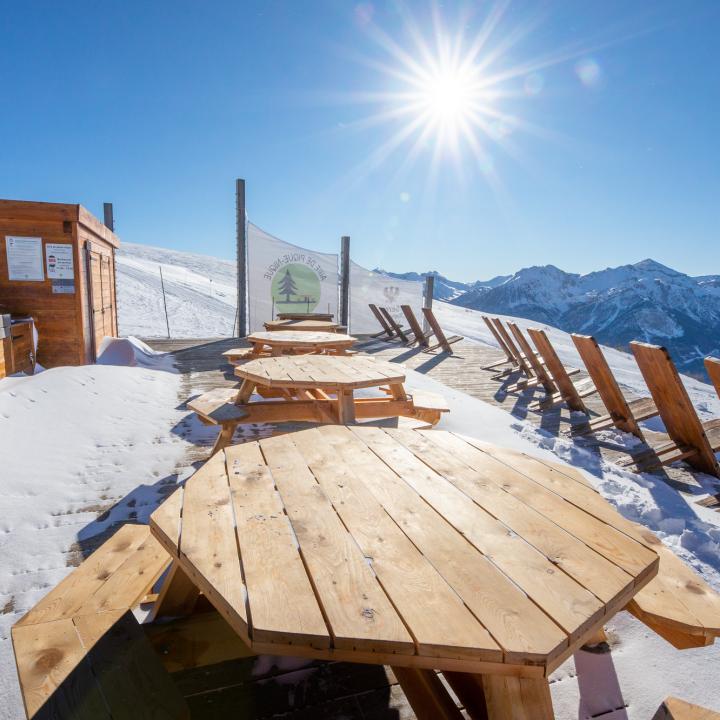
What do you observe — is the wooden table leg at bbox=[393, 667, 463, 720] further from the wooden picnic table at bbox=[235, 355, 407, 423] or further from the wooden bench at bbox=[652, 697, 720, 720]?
the wooden picnic table at bbox=[235, 355, 407, 423]

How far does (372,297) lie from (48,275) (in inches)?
331

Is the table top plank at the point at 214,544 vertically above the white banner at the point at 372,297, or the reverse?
the white banner at the point at 372,297

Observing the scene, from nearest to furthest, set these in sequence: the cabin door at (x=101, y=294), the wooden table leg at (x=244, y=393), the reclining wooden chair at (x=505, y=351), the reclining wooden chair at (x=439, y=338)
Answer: the wooden table leg at (x=244, y=393), the cabin door at (x=101, y=294), the reclining wooden chair at (x=505, y=351), the reclining wooden chair at (x=439, y=338)

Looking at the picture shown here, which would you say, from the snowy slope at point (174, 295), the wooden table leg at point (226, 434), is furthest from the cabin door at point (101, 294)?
the snowy slope at point (174, 295)

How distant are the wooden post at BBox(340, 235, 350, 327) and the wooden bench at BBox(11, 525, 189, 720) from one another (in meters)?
11.6

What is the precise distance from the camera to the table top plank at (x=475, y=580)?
869 millimetres

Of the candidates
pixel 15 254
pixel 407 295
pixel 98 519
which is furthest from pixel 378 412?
pixel 407 295

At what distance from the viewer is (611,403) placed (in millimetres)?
4719

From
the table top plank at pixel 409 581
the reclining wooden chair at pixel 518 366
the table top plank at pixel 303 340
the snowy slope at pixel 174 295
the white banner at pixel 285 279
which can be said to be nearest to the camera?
the table top plank at pixel 409 581

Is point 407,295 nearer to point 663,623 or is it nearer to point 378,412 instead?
point 378,412

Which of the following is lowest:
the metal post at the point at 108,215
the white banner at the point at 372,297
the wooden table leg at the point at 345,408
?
the wooden table leg at the point at 345,408

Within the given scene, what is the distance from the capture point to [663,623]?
49.0 inches

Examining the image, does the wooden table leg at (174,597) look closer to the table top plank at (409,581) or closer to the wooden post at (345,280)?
the table top plank at (409,581)

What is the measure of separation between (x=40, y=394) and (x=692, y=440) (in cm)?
560
